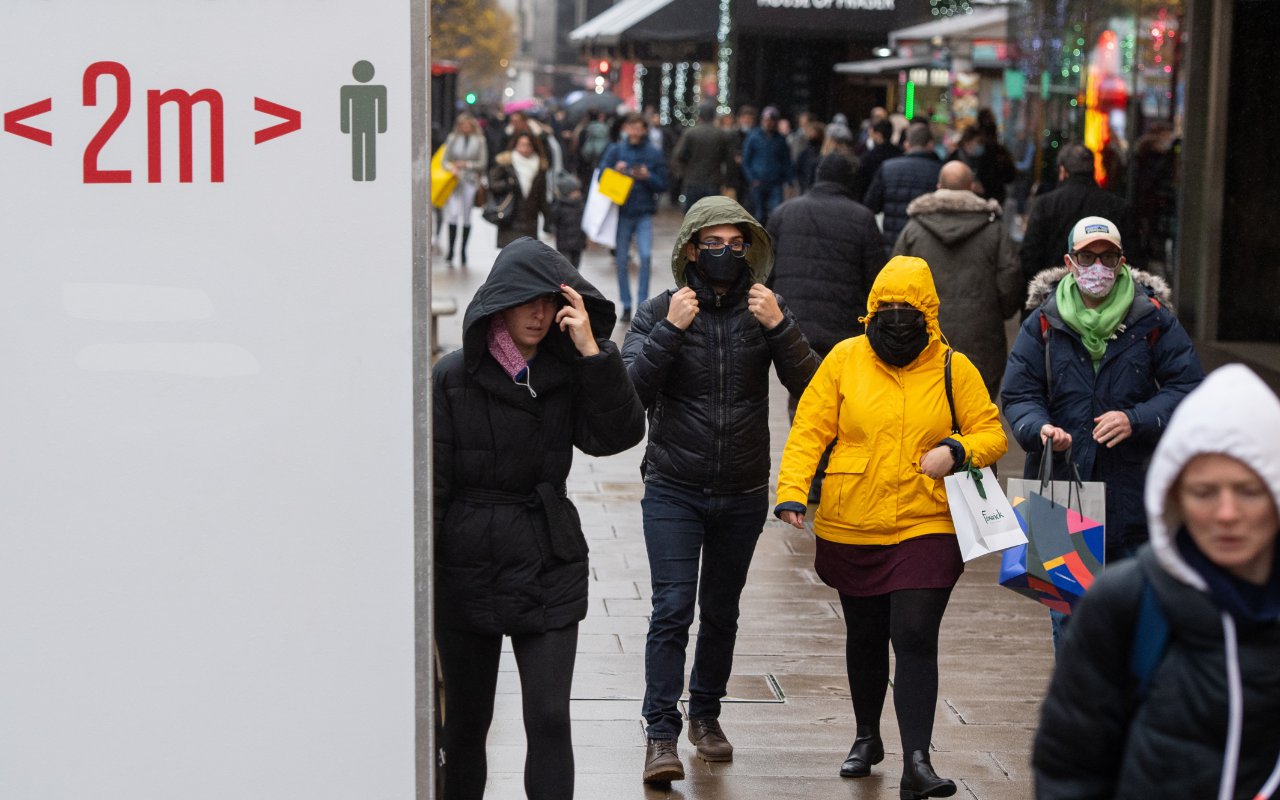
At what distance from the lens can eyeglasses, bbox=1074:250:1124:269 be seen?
19.5ft

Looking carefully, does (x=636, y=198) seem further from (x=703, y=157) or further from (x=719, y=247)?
(x=719, y=247)

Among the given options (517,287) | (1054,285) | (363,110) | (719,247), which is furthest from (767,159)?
(363,110)

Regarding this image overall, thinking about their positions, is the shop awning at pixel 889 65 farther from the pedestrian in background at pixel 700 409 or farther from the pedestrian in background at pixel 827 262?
the pedestrian in background at pixel 700 409

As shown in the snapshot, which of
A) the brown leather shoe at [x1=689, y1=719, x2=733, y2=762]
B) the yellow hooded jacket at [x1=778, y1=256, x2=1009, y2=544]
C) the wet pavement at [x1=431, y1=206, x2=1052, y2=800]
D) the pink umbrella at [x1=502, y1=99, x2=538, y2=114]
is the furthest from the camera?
the pink umbrella at [x1=502, y1=99, x2=538, y2=114]

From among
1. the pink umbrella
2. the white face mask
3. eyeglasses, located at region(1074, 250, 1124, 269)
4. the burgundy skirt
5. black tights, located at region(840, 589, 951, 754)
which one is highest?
the pink umbrella

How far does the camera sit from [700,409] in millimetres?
5812

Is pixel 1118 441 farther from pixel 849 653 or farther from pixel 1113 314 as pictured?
pixel 849 653

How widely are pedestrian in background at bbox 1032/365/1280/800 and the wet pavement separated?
287cm

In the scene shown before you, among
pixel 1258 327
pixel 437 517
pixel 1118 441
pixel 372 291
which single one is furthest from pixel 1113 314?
pixel 1258 327

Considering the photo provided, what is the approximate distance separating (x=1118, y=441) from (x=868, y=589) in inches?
36.9

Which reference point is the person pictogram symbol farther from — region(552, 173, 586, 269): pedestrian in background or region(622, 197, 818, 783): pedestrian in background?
region(552, 173, 586, 269): pedestrian in background

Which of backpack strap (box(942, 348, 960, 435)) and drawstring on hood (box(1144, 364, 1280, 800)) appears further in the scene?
backpack strap (box(942, 348, 960, 435))

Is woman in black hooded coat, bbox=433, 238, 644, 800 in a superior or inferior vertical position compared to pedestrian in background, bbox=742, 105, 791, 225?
inferior

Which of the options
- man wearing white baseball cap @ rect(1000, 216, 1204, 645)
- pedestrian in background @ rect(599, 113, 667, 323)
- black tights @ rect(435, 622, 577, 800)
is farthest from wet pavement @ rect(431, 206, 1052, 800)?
pedestrian in background @ rect(599, 113, 667, 323)
